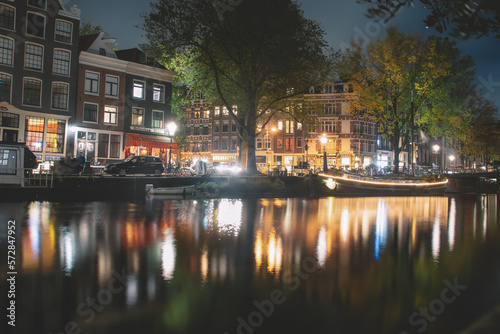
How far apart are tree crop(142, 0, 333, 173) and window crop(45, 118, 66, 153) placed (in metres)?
14.0

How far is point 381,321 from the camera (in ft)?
17.4

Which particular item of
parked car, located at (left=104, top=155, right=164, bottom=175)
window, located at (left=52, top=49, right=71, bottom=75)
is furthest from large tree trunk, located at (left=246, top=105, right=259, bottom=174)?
window, located at (left=52, top=49, right=71, bottom=75)

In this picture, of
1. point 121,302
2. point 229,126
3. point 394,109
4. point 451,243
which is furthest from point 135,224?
point 229,126

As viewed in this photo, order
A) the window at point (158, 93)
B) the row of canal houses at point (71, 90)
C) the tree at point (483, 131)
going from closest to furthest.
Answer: the row of canal houses at point (71, 90) → the window at point (158, 93) → the tree at point (483, 131)

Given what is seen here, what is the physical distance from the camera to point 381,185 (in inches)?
1565

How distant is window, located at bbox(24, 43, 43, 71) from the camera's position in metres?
39.3

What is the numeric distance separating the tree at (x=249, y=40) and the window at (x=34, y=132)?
14.5m

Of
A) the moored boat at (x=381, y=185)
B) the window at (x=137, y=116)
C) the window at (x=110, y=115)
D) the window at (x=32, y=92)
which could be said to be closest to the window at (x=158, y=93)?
the window at (x=137, y=116)

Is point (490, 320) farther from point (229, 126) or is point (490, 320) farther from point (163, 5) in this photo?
point (229, 126)

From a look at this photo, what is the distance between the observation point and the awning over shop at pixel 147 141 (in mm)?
46062

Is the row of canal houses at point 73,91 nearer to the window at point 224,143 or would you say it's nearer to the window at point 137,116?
the window at point 137,116

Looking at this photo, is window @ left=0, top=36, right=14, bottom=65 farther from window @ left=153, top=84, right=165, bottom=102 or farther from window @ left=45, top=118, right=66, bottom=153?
window @ left=153, top=84, right=165, bottom=102

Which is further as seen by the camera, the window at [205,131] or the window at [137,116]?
the window at [205,131]

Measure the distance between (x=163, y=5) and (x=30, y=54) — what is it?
16173mm
